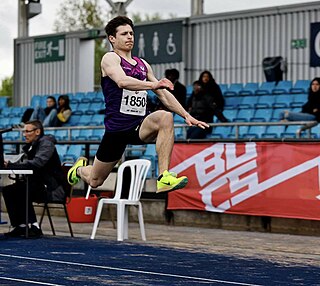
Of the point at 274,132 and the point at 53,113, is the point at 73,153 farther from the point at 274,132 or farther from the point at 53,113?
the point at 274,132

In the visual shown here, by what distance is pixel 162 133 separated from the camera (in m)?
8.92

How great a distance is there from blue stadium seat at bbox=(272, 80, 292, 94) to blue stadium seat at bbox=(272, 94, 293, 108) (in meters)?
0.36

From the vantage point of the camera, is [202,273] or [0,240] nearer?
[202,273]

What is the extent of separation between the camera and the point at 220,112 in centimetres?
1775

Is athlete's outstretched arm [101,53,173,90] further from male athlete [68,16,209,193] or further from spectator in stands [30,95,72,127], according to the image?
spectator in stands [30,95,72,127]

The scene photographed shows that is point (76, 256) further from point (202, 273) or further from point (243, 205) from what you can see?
point (243, 205)

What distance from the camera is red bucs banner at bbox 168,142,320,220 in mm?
13141

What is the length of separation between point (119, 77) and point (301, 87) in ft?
37.3

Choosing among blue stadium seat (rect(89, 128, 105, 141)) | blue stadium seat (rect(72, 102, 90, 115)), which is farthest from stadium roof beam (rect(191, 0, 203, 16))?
blue stadium seat (rect(89, 128, 105, 141))

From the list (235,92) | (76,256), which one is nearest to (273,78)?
(235,92)

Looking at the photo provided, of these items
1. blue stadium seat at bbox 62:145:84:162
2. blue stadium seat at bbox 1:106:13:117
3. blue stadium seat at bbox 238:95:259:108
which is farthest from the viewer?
→ blue stadium seat at bbox 1:106:13:117

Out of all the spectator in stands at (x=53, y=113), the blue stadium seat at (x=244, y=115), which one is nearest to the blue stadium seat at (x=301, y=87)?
the blue stadium seat at (x=244, y=115)

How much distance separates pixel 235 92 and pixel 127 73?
37.9 ft

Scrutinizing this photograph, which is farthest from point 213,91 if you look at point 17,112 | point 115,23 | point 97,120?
point 17,112
